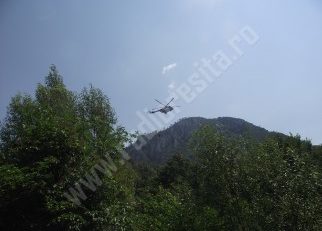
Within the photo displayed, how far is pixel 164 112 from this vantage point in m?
37.3

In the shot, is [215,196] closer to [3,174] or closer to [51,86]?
[3,174]

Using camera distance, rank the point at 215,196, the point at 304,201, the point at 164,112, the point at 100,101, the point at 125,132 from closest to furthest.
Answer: the point at 304,201 → the point at 215,196 → the point at 125,132 → the point at 164,112 → the point at 100,101

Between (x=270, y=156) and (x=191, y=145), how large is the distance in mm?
5060

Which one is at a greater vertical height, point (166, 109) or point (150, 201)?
point (166, 109)

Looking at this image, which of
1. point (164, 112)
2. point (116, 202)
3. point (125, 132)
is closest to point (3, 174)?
point (116, 202)

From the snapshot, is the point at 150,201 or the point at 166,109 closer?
the point at 150,201

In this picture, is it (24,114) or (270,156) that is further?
(24,114)

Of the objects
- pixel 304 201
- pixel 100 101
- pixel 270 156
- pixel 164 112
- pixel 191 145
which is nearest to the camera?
pixel 304 201

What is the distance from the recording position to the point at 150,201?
27453 mm

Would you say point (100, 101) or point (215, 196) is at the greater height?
point (100, 101)

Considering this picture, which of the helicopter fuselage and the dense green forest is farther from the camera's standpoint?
the helicopter fuselage

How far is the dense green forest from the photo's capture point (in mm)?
20047

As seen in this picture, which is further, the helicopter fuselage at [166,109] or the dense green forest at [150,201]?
the helicopter fuselage at [166,109]

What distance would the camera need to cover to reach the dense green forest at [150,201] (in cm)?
2005
